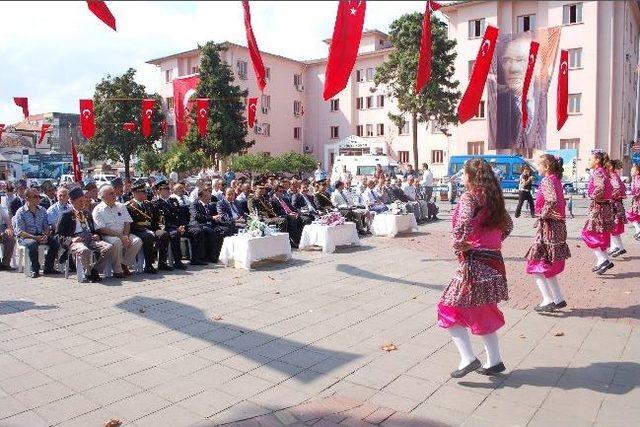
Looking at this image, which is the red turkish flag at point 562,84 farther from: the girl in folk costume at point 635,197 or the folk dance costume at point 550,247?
the folk dance costume at point 550,247

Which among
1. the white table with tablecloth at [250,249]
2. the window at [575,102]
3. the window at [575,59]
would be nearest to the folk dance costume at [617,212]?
the white table with tablecloth at [250,249]

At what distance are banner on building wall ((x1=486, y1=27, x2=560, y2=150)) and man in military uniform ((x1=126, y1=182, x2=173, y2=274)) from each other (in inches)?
1220

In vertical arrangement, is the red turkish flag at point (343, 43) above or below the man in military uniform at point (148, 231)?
above

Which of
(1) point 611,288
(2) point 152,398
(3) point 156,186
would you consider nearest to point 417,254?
(1) point 611,288

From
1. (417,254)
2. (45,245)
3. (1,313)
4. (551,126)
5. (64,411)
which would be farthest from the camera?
(551,126)

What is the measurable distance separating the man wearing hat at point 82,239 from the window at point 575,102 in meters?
35.1

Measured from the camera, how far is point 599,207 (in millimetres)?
8742

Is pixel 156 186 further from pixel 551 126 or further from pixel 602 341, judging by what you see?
pixel 551 126

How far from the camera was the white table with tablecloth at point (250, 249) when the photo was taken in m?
9.73

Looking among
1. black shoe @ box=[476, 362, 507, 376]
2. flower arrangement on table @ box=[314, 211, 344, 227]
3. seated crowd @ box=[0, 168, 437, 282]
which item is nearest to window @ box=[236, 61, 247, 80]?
seated crowd @ box=[0, 168, 437, 282]

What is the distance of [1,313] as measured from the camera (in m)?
6.80

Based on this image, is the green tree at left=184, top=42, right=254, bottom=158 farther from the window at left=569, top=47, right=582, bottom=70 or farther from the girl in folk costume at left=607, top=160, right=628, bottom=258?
the girl in folk costume at left=607, top=160, right=628, bottom=258

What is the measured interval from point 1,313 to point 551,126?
37088mm

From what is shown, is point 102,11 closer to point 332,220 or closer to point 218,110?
point 332,220
